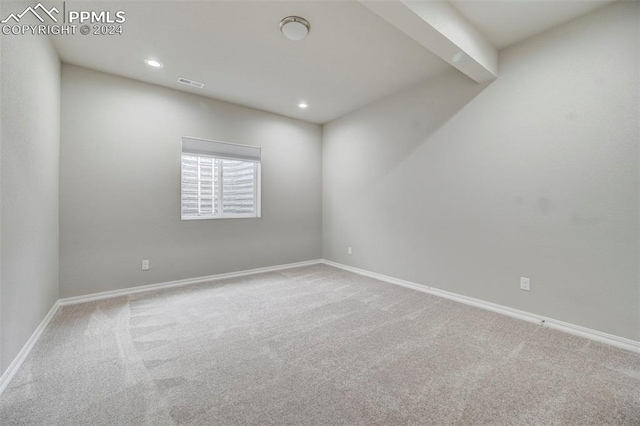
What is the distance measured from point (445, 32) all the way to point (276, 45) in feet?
5.04

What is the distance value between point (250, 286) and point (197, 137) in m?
2.23

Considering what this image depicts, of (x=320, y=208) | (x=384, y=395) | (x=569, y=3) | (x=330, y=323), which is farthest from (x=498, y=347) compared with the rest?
(x=320, y=208)

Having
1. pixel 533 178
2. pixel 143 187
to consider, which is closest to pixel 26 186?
pixel 143 187

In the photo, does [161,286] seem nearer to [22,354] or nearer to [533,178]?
[22,354]

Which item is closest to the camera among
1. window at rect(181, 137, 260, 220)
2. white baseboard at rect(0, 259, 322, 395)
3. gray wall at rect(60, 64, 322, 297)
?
white baseboard at rect(0, 259, 322, 395)

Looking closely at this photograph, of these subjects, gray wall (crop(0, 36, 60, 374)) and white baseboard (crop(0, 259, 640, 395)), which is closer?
gray wall (crop(0, 36, 60, 374))

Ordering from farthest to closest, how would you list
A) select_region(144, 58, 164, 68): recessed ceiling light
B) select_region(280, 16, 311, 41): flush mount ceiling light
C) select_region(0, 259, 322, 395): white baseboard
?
select_region(144, 58, 164, 68): recessed ceiling light → select_region(280, 16, 311, 41): flush mount ceiling light → select_region(0, 259, 322, 395): white baseboard

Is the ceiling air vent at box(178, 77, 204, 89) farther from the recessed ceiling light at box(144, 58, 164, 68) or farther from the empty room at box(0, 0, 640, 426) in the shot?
Answer: the recessed ceiling light at box(144, 58, 164, 68)

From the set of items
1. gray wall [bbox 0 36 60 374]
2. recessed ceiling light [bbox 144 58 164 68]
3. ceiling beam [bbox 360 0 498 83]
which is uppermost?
recessed ceiling light [bbox 144 58 164 68]

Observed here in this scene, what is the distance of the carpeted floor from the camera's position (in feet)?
4.71

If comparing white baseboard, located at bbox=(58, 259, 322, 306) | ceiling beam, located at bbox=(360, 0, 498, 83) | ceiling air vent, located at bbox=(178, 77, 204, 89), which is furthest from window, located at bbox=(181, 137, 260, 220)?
ceiling beam, located at bbox=(360, 0, 498, 83)

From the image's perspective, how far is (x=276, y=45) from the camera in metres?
2.67

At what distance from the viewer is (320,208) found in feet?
17.1

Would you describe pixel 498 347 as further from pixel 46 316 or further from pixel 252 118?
pixel 252 118
